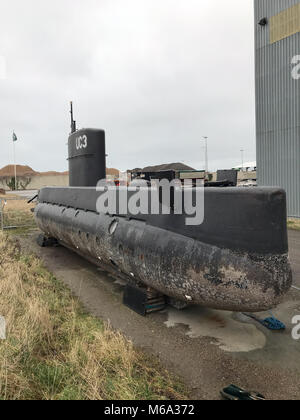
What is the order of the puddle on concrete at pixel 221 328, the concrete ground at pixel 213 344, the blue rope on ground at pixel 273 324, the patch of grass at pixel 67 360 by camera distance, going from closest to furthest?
1. the patch of grass at pixel 67 360
2. the concrete ground at pixel 213 344
3. the puddle on concrete at pixel 221 328
4. the blue rope on ground at pixel 273 324

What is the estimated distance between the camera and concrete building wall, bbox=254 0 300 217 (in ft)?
55.2

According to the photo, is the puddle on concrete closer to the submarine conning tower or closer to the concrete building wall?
the submarine conning tower

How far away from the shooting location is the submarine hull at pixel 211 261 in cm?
434

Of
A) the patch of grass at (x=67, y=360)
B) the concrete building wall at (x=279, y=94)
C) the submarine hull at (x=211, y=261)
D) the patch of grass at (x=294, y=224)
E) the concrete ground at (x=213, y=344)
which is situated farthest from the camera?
the concrete building wall at (x=279, y=94)

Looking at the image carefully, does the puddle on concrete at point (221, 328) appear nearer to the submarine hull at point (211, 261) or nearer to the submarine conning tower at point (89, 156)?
the submarine hull at point (211, 261)

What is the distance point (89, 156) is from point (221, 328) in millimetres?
6759

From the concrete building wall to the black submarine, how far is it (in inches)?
528

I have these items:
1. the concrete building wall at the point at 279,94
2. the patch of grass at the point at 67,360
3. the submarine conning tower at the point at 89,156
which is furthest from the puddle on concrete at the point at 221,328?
the concrete building wall at the point at 279,94

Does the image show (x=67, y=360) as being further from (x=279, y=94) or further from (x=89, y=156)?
(x=279, y=94)

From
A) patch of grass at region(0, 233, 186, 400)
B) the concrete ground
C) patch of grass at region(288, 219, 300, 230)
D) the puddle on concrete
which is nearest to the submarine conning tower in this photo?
the concrete ground

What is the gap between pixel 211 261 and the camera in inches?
184

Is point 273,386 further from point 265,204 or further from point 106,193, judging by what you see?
point 106,193

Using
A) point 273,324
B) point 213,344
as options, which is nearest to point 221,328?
point 213,344

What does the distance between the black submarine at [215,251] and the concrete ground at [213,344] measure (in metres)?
0.58
